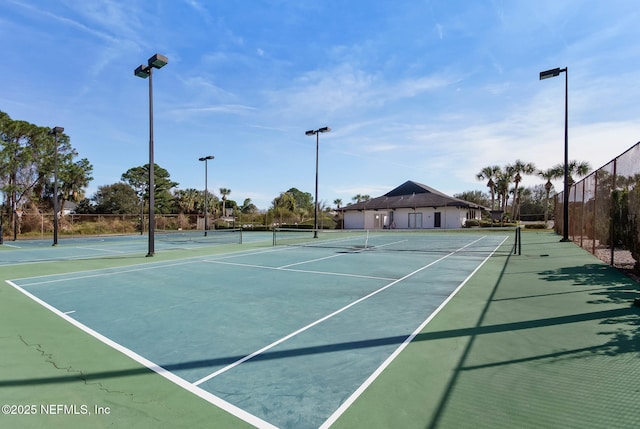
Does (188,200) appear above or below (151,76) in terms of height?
below

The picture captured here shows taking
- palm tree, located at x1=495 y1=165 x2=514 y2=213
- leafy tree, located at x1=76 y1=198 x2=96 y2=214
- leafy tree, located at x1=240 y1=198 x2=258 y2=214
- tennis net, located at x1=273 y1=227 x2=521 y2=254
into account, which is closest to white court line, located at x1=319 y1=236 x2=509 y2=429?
tennis net, located at x1=273 y1=227 x2=521 y2=254

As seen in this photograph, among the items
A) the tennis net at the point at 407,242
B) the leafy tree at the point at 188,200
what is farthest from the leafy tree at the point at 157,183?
the tennis net at the point at 407,242

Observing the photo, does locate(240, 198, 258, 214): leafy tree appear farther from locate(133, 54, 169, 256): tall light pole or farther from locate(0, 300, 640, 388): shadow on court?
locate(0, 300, 640, 388): shadow on court

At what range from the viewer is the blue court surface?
9.83 feet

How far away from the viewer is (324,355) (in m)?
3.74

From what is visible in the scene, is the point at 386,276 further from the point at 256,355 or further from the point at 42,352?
the point at 42,352

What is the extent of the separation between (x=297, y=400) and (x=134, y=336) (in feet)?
9.15

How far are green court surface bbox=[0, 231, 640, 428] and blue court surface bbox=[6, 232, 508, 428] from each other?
2cm

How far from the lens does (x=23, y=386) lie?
10.2 ft

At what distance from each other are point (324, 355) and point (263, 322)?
1540 millimetres

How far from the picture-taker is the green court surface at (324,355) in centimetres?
264

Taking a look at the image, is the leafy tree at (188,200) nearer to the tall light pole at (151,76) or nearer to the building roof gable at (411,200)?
the building roof gable at (411,200)

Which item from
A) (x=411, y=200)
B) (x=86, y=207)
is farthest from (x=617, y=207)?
(x=86, y=207)

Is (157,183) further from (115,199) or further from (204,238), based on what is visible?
(204,238)
